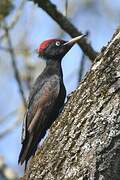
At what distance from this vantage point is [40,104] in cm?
481

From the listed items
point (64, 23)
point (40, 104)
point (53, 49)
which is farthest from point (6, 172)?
point (40, 104)

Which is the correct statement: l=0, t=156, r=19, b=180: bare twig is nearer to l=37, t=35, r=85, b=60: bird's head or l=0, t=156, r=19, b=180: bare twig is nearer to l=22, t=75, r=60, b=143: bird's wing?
l=37, t=35, r=85, b=60: bird's head

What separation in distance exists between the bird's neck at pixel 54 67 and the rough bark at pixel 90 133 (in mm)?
1895

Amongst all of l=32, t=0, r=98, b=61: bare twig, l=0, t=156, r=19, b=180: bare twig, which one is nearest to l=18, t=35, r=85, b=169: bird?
l=32, t=0, r=98, b=61: bare twig

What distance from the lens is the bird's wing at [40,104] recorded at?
15.5 feet

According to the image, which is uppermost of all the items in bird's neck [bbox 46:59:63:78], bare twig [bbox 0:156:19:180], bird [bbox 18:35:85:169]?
bird's neck [bbox 46:59:63:78]

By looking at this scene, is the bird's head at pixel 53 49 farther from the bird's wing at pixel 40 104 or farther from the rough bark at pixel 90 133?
the rough bark at pixel 90 133

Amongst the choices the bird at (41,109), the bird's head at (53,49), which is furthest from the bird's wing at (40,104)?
the bird's head at (53,49)

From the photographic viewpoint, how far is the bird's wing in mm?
4738

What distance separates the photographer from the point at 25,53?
905 cm

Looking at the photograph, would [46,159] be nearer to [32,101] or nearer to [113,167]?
[113,167]

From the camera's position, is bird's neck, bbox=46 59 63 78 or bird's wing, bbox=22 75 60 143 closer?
bird's wing, bbox=22 75 60 143

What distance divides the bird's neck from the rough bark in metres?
1.90

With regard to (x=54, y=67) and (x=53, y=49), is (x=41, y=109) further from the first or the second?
(x=53, y=49)
